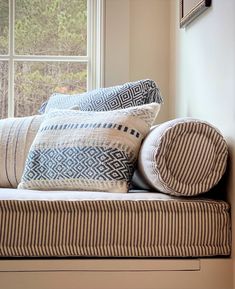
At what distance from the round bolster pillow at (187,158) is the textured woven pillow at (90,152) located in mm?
176

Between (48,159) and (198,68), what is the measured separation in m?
0.71

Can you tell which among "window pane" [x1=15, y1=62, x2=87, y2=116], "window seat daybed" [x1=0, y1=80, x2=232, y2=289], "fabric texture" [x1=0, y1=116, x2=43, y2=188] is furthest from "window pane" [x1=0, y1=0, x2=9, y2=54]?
"window seat daybed" [x1=0, y1=80, x2=232, y2=289]

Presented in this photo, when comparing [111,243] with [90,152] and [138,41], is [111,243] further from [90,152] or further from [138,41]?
[138,41]

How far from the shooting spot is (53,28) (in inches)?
106

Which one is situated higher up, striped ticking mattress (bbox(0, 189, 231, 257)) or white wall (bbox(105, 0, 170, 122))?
white wall (bbox(105, 0, 170, 122))

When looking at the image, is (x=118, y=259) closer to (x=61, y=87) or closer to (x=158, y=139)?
(x=158, y=139)

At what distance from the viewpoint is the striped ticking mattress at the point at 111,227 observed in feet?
4.67

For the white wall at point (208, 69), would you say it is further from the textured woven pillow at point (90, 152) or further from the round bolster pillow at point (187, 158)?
the textured woven pillow at point (90, 152)

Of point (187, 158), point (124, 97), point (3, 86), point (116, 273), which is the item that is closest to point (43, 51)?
point (3, 86)

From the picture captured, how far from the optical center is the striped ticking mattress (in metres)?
1.42

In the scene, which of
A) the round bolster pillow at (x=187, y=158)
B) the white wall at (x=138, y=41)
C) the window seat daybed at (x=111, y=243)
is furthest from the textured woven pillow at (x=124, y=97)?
the window seat daybed at (x=111, y=243)

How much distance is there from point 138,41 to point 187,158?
4.21ft

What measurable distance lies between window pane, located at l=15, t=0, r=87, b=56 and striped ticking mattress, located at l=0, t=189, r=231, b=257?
4.60 ft

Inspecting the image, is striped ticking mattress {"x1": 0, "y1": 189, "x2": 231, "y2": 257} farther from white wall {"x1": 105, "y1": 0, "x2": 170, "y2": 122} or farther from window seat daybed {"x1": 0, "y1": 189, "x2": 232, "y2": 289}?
white wall {"x1": 105, "y1": 0, "x2": 170, "y2": 122}
